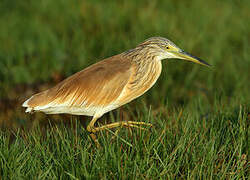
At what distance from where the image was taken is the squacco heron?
3.43 metres

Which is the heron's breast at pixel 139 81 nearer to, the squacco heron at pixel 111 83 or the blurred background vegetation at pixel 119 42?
the squacco heron at pixel 111 83

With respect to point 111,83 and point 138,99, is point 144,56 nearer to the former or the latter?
point 111,83

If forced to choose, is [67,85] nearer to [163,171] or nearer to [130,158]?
[130,158]

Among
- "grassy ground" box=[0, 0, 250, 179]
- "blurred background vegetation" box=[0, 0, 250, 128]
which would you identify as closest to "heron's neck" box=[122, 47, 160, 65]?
"grassy ground" box=[0, 0, 250, 179]

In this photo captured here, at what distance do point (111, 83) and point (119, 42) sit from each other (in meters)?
2.47

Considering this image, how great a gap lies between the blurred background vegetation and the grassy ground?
0.02 meters

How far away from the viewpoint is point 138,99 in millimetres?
4660

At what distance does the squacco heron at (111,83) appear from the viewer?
11.3 ft

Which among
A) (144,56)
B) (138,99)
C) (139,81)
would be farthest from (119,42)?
(139,81)

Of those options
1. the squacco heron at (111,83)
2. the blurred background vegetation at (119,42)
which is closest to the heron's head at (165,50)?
the squacco heron at (111,83)

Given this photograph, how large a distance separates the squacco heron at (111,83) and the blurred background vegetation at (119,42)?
1127 millimetres

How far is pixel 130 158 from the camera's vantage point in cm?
272

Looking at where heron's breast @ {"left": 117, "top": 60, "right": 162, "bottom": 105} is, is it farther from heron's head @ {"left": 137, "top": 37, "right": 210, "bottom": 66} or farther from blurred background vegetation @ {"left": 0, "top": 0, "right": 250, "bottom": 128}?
blurred background vegetation @ {"left": 0, "top": 0, "right": 250, "bottom": 128}

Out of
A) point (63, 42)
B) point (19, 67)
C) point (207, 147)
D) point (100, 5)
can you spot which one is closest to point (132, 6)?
point (100, 5)
